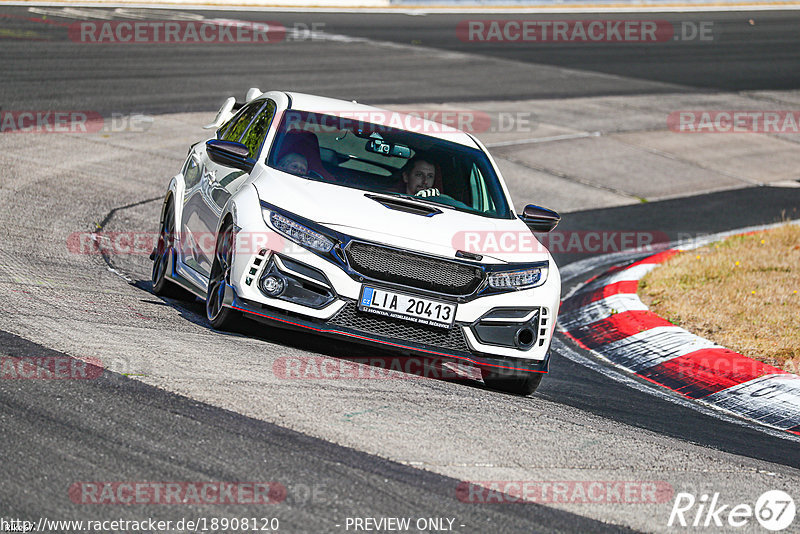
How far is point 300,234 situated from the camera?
657 cm

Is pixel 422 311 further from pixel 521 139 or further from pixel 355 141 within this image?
pixel 521 139

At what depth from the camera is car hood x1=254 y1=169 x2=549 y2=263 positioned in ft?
21.7

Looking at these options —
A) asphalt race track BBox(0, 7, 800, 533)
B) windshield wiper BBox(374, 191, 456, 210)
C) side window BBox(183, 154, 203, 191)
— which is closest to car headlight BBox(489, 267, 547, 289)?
asphalt race track BBox(0, 7, 800, 533)

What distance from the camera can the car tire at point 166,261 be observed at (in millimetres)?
8242

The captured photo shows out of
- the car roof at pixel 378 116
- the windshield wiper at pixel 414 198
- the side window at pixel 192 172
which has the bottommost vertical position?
the side window at pixel 192 172

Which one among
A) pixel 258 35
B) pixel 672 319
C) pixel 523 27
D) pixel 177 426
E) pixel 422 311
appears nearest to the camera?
pixel 177 426

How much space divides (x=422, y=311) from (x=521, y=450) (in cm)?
150

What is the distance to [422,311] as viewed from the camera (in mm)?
6562

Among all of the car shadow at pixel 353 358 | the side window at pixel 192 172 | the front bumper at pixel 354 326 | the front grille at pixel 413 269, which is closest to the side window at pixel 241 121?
the side window at pixel 192 172

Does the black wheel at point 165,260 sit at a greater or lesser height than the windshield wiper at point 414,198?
lesser

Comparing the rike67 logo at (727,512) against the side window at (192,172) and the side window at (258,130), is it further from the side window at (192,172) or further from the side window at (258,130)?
the side window at (192,172)

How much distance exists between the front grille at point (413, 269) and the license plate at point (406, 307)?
84 millimetres

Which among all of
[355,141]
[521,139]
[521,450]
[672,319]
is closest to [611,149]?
[521,139]

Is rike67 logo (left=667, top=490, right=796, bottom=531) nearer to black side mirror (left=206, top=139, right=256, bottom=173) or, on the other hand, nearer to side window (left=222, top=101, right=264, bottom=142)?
black side mirror (left=206, top=139, right=256, bottom=173)
